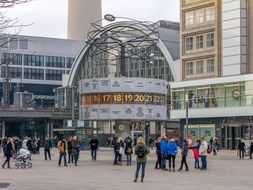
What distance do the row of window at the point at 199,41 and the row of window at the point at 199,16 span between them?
1.64 meters

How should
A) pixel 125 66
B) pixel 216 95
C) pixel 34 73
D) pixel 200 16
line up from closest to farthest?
pixel 216 95, pixel 200 16, pixel 125 66, pixel 34 73

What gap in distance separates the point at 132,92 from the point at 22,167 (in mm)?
11683

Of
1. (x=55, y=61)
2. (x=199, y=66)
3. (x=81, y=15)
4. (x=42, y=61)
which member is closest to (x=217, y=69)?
(x=199, y=66)

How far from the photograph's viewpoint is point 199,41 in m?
76.4

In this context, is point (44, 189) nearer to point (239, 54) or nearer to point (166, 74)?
point (239, 54)

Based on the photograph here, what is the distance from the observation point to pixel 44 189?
796 inches

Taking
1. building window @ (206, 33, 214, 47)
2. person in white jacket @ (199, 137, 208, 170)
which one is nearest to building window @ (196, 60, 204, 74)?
building window @ (206, 33, 214, 47)

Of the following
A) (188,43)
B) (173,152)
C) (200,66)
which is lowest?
(173,152)

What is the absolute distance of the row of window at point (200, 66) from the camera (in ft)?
247

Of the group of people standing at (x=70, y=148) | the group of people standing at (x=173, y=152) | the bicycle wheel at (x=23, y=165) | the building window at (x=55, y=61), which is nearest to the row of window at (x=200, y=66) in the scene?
the group of people standing at (x=70, y=148)

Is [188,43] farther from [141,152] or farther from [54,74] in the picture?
[54,74]

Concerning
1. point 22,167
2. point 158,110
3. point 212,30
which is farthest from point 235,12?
point 22,167

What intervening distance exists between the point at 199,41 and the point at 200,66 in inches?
122

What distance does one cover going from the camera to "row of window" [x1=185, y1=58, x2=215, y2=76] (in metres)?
75.3
